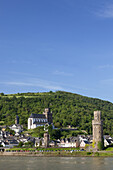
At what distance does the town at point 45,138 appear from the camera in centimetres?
9719

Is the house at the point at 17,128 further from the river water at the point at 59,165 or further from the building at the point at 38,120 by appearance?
the river water at the point at 59,165

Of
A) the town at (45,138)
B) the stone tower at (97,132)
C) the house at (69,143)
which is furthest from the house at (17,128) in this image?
the stone tower at (97,132)

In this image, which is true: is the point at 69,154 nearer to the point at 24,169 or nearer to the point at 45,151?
the point at 45,151

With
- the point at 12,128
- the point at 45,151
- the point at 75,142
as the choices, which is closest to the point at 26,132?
the point at 12,128

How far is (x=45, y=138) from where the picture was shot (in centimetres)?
11525

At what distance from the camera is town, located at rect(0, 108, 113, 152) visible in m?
97.2

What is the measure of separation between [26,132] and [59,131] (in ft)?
70.5

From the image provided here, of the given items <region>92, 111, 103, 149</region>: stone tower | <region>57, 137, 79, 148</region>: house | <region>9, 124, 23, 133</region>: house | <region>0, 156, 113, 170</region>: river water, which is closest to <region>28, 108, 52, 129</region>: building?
<region>9, 124, 23, 133</region>: house

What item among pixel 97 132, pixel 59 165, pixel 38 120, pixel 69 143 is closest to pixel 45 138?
pixel 69 143

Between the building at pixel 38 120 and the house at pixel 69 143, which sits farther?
the building at pixel 38 120

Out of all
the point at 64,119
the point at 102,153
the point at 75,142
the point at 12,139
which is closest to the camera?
the point at 102,153

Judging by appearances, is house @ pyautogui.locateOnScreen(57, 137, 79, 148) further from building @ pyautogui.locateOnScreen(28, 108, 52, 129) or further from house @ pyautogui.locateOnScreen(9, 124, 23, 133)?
building @ pyautogui.locateOnScreen(28, 108, 52, 129)

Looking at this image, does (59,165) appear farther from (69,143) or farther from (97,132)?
(69,143)

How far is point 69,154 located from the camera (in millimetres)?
92688
